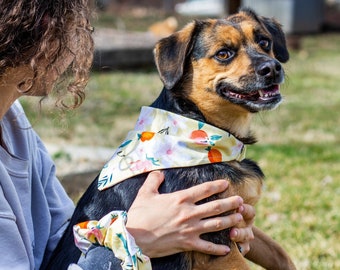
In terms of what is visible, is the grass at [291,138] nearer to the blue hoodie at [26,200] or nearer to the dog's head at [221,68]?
the blue hoodie at [26,200]

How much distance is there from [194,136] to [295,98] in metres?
6.84

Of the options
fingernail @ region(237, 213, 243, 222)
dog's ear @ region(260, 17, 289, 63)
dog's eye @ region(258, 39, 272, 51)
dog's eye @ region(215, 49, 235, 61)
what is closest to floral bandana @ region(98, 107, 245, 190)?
fingernail @ region(237, 213, 243, 222)

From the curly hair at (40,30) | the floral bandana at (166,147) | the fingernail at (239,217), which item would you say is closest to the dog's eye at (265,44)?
the floral bandana at (166,147)

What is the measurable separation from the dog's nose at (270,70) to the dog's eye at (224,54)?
0.72 ft

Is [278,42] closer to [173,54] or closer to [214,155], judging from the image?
[173,54]

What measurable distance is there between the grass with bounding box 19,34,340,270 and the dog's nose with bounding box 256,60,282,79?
0.65 metres

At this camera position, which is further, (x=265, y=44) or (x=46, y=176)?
(x=265, y=44)

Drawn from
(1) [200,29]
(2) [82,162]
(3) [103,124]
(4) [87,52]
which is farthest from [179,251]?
(3) [103,124]

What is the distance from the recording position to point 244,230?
302cm

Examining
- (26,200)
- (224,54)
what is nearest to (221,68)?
(224,54)

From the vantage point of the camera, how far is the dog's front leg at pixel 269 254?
11.0 feet

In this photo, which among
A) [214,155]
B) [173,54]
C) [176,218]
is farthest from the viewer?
[173,54]

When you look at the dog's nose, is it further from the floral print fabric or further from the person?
the floral print fabric

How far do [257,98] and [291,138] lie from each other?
403 centimetres
